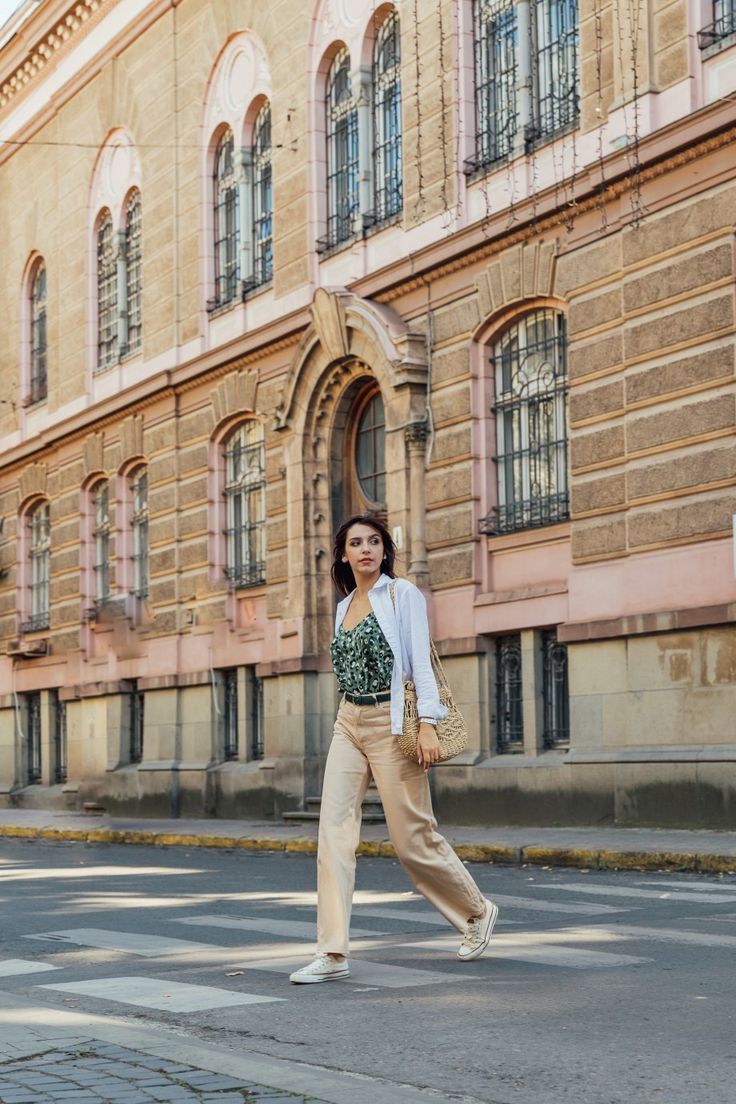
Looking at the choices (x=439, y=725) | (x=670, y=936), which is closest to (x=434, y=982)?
(x=439, y=725)

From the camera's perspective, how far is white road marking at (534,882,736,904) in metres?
11.8

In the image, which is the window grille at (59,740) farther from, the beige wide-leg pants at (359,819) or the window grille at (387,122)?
the beige wide-leg pants at (359,819)

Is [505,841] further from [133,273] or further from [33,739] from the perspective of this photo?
[33,739]

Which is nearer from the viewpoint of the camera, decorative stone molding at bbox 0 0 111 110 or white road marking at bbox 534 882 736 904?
white road marking at bbox 534 882 736 904

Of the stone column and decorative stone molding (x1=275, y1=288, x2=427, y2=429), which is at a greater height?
decorative stone molding (x1=275, y1=288, x2=427, y2=429)

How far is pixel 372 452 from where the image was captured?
2433 centimetres

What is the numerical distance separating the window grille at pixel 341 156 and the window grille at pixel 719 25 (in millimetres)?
7237

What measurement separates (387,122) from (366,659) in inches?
677

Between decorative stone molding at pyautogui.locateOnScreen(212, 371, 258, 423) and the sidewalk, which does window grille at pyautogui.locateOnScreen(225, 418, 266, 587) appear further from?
the sidewalk

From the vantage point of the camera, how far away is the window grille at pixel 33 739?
34344 mm

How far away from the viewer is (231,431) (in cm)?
2736

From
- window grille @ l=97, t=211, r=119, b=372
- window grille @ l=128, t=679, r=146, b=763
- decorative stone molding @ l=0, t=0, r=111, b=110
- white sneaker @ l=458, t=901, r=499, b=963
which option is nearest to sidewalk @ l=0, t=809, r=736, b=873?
window grille @ l=128, t=679, r=146, b=763

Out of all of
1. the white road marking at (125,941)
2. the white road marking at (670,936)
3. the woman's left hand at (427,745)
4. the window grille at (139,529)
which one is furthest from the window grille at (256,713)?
the woman's left hand at (427,745)

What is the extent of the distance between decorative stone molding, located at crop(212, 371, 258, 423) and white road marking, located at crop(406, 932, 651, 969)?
17.5 meters
